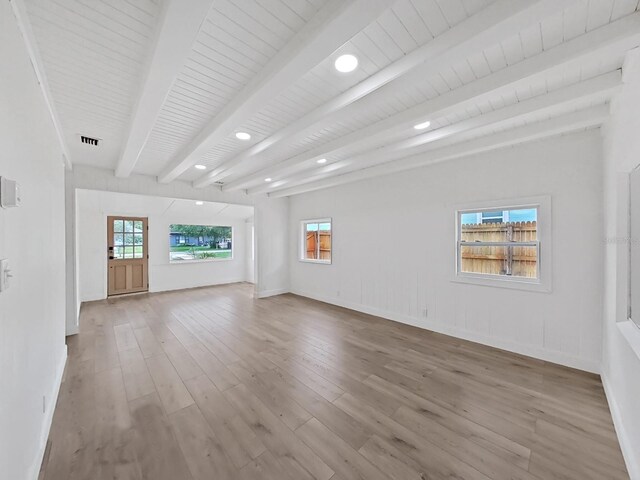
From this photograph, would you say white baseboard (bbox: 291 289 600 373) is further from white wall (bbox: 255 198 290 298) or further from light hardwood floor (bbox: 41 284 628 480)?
white wall (bbox: 255 198 290 298)

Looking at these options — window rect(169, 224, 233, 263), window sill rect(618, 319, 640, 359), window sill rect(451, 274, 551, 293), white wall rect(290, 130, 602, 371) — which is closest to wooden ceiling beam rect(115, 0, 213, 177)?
window sill rect(618, 319, 640, 359)

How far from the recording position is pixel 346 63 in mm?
1700

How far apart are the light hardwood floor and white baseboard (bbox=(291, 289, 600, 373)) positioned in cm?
12

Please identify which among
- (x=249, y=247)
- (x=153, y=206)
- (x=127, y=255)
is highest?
(x=153, y=206)

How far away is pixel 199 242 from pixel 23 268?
20.9 ft

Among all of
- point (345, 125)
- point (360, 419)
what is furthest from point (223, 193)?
point (360, 419)

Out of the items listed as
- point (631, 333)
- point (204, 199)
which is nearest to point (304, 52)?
point (631, 333)

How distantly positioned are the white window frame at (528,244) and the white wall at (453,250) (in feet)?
0.19

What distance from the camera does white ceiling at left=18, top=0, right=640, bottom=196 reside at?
132 cm

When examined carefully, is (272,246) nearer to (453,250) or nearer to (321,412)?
(453,250)

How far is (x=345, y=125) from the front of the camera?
9.00 ft

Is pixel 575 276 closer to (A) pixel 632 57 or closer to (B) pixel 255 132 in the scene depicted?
(A) pixel 632 57

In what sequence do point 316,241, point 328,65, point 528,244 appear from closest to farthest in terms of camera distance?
point 328,65, point 528,244, point 316,241

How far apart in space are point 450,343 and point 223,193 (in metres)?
5.15
